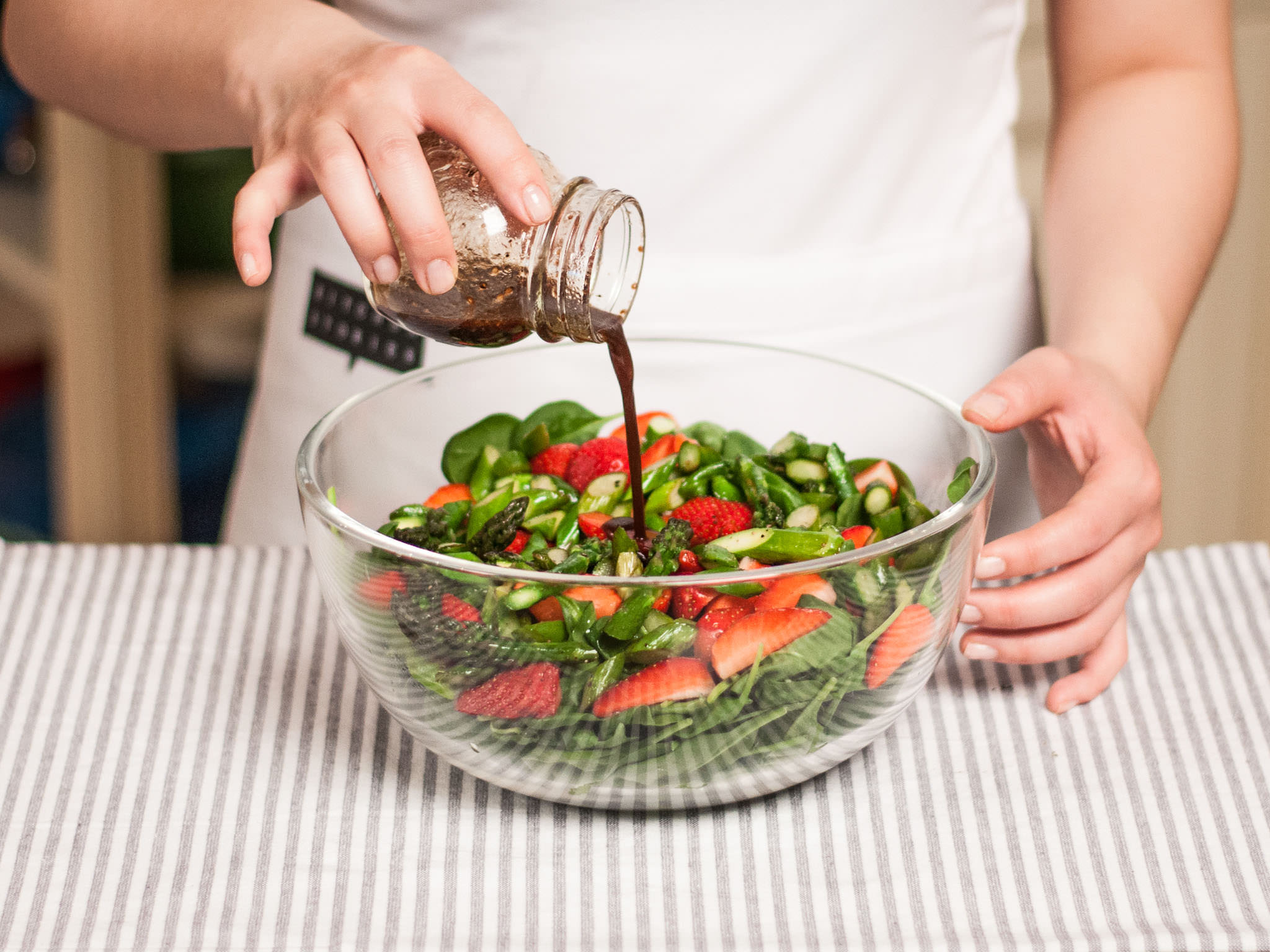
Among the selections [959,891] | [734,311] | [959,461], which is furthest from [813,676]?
[734,311]

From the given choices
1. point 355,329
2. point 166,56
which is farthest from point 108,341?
point 166,56

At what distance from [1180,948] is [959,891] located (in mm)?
107

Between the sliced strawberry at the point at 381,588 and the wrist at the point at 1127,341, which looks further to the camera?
the wrist at the point at 1127,341

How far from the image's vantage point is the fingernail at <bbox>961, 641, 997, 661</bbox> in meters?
0.80

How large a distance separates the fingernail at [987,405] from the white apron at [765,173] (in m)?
0.38

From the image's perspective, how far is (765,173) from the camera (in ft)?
3.77

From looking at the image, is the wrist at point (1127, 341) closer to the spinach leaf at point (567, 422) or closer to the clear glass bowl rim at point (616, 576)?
the clear glass bowl rim at point (616, 576)

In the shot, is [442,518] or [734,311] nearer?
[442,518]

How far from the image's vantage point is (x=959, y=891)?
638mm

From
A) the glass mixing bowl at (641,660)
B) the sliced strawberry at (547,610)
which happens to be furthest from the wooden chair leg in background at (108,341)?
the sliced strawberry at (547,610)

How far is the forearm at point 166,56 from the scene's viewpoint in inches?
30.0

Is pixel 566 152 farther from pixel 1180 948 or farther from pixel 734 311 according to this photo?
pixel 1180 948

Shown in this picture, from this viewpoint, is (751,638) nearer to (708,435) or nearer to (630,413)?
(630,413)

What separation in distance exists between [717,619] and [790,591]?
4 cm
